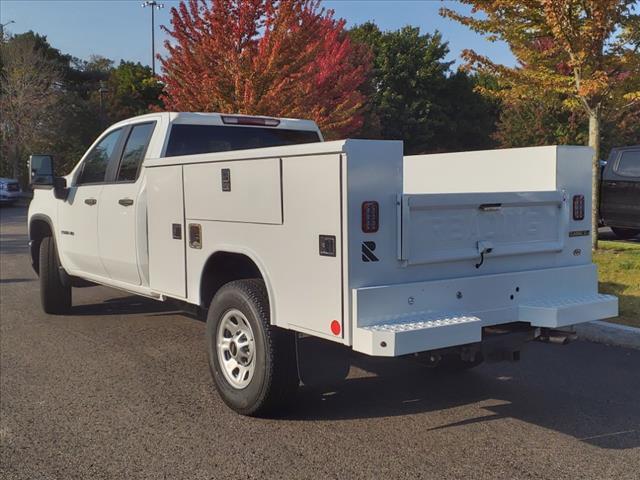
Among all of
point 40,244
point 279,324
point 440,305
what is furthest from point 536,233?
point 40,244

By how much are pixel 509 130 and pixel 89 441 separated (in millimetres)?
25813

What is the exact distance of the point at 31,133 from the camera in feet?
112

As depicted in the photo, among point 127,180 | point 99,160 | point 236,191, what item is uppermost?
point 99,160

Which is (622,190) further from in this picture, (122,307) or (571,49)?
(122,307)

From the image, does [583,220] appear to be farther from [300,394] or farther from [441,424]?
[300,394]

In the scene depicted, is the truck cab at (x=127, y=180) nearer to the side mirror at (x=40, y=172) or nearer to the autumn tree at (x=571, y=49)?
the side mirror at (x=40, y=172)

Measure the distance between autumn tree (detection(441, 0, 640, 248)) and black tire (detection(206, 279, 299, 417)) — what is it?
6.83 metres

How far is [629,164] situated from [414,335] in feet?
39.0

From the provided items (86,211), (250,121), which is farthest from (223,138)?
(86,211)

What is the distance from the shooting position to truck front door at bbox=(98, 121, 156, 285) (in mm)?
5945

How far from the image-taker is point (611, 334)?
659 cm

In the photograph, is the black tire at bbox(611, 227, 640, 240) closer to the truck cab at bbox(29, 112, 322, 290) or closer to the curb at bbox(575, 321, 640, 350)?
the curb at bbox(575, 321, 640, 350)

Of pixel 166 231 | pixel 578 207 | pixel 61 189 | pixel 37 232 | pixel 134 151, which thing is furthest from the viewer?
pixel 37 232

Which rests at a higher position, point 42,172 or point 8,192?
point 42,172
